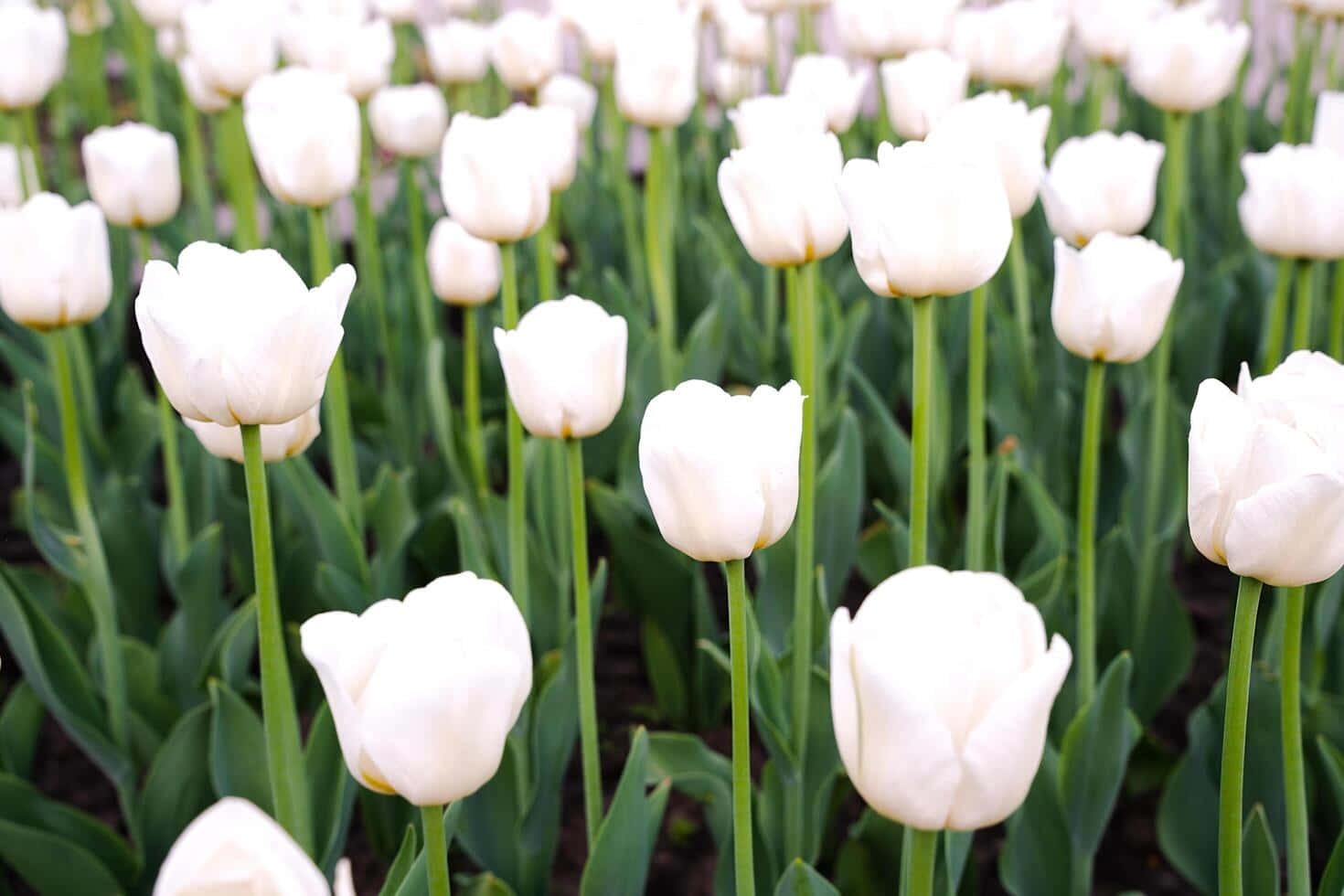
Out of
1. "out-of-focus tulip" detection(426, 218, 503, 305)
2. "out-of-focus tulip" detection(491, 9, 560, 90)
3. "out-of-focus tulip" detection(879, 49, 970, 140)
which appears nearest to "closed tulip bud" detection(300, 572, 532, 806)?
"out-of-focus tulip" detection(879, 49, 970, 140)

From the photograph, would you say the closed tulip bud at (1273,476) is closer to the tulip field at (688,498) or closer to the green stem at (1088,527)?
the tulip field at (688,498)

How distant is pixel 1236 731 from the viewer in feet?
3.05

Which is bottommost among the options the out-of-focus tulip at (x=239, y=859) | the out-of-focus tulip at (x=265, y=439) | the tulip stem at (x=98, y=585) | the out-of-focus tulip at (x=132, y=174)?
the tulip stem at (x=98, y=585)

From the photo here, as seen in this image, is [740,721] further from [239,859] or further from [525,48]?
[525,48]

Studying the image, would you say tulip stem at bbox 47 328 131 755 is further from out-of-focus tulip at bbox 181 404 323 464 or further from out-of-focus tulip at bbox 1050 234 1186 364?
out-of-focus tulip at bbox 1050 234 1186 364

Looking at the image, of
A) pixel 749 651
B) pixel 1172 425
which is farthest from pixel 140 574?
pixel 1172 425

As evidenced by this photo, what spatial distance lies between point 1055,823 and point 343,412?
903mm

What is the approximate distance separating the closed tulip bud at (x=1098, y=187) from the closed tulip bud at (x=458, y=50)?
52.5 inches

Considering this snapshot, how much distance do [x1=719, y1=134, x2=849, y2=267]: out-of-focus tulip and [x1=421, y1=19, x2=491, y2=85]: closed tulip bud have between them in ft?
4.66

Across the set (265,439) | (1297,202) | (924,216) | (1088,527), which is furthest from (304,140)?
(1297,202)

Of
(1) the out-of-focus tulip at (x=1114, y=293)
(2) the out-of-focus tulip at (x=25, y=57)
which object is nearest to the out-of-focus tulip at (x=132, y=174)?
(2) the out-of-focus tulip at (x=25, y=57)

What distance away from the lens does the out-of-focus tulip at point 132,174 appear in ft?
6.19

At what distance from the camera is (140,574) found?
194 cm

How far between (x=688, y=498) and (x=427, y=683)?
21 centimetres
